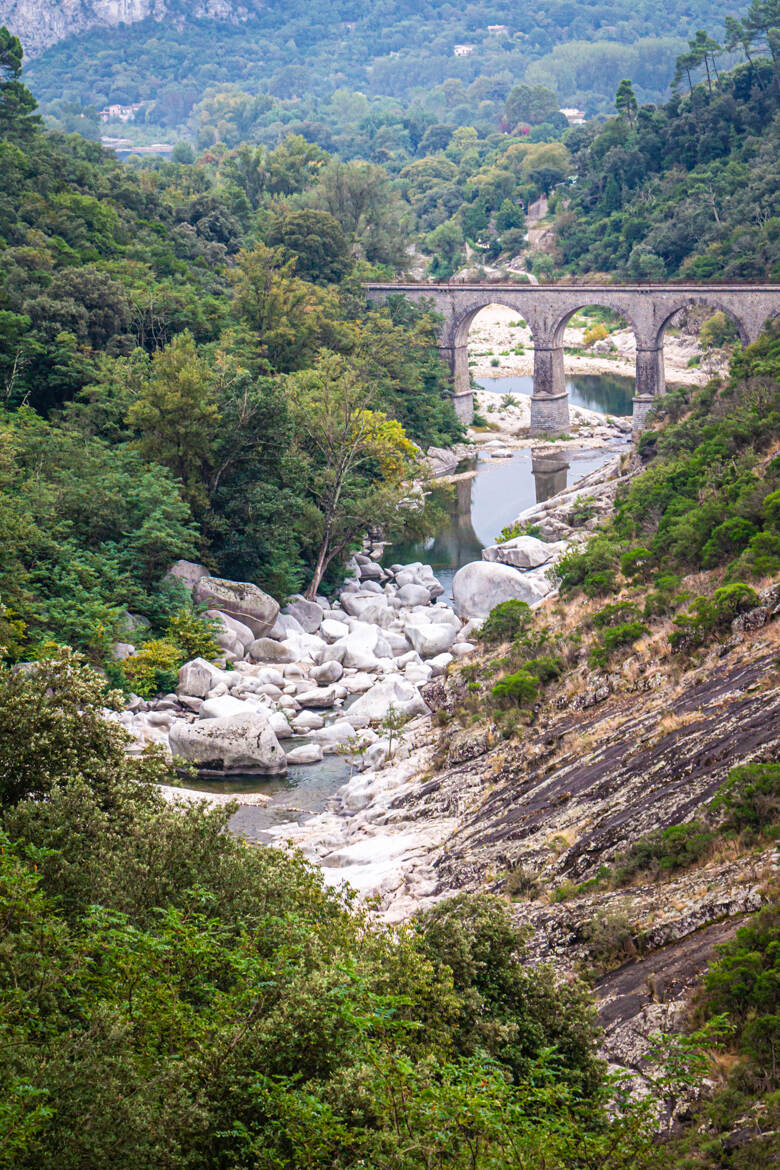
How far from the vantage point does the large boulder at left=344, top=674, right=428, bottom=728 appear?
94.5 feet

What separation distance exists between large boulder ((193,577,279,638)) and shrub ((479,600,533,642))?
7.95 m

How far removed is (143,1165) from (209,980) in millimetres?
2607

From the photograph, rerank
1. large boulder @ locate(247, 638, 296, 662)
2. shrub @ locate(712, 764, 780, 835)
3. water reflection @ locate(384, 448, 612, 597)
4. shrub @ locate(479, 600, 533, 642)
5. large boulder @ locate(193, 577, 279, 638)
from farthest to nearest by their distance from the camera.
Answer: water reflection @ locate(384, 448, 612, 597), large boulder @ locate(193, 577, 279, 638), large boulder @ locate(247, 638, 296, 662), shrub @ locate(479, 600, 533, 642), shrub @ locate(712, 764, 780, 835)

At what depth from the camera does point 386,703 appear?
29.3 metres

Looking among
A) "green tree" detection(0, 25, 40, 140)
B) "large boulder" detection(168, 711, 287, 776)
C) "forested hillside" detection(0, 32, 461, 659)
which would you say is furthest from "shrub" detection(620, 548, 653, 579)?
"green tree" detection(0, 25, 40, 140)

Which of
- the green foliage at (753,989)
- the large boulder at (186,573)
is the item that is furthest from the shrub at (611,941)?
the large boulder at (186,573)

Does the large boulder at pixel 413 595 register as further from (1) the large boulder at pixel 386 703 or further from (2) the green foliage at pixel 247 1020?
(2) the green foliage at pixel 247 1020

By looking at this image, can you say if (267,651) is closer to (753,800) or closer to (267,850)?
(267,850)

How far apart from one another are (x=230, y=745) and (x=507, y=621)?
24.6 ft

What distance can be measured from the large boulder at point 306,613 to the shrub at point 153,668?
600 cm

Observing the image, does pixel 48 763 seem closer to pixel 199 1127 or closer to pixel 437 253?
pixel 199 1127

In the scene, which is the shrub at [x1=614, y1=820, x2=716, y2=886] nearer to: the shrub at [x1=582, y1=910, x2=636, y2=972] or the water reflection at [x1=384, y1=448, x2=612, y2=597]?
the shrub at [x1=582, y1=910, x2=636, y2=972]

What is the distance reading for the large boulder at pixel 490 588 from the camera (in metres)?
37.4

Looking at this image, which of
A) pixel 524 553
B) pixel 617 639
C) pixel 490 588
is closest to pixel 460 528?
pixel 524 553
